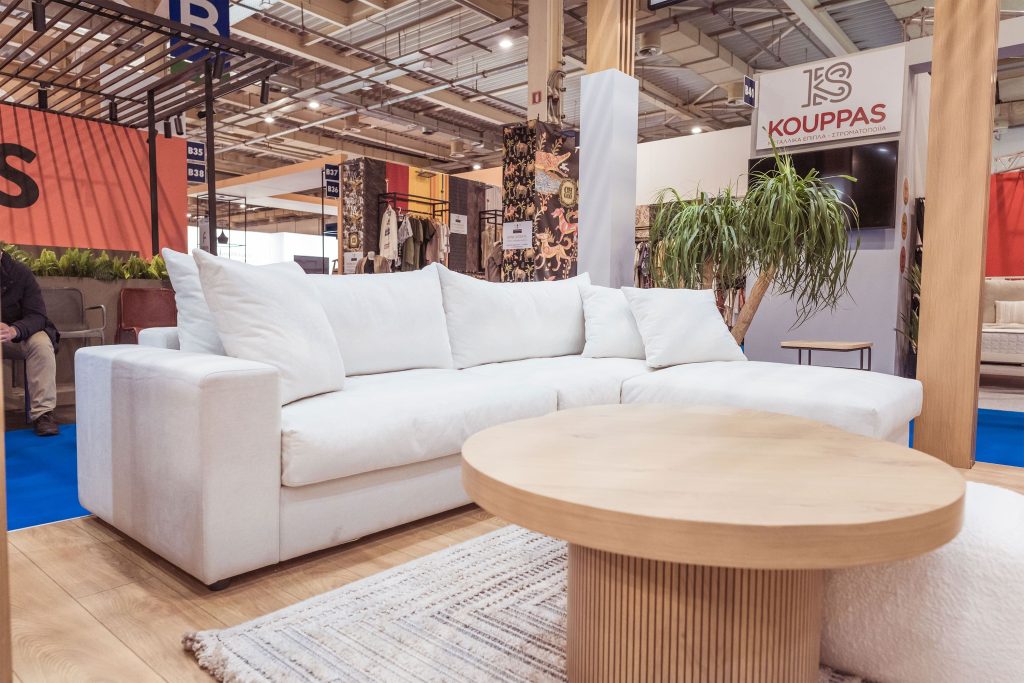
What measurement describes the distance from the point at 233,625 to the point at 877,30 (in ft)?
28.6

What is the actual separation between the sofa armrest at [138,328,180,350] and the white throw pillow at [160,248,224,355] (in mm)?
157

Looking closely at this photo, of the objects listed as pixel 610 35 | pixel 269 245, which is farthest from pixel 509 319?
pixel 269 245

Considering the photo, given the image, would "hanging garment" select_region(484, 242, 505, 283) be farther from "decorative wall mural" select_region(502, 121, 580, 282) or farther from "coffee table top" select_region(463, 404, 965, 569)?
"coffee table top" select_region(463, 404, 965, 569)

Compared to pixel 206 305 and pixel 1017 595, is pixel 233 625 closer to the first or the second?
pixel 206 305

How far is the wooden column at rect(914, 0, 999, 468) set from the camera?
10.1 feet

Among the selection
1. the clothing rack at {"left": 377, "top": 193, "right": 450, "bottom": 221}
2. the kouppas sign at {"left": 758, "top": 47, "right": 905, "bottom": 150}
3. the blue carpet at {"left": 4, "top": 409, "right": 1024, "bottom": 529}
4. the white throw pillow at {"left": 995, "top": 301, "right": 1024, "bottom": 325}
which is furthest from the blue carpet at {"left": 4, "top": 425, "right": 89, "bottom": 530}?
the white throw pillow at {"left": 995, "top": 301, "right": 1024, "bottom": 325}

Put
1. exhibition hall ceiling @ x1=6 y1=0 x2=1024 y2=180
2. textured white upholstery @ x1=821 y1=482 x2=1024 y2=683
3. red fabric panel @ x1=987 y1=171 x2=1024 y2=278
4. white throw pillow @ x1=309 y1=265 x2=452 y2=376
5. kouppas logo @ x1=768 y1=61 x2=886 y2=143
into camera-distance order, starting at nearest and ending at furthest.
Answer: textured white upholstery @ x1=821 y1=482 x2=1024 y2=683
white throw pillow @ x1=309 y1=265 x2=452 y2=376
kouppas logo @ x1=768 y1=61 x2=886 y2=143
exhibition hall ceiling @ x1=6 y1=0 x2=1024 y2=180
red fabric panel @ x1=987 y1=171 x2=1024 y2=278

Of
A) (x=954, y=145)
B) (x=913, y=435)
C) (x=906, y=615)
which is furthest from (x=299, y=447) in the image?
(x=954, y=145)

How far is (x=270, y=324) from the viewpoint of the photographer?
6.88 ft

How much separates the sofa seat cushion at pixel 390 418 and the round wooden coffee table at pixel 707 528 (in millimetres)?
674

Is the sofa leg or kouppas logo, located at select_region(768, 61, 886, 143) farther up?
kouppas logo, located at select_region(768, 61, 886, 143)

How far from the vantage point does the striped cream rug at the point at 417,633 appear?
1.36 m

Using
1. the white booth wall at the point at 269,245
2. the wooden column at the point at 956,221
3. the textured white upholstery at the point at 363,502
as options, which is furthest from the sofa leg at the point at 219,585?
the white booth wall at the point at 269,245

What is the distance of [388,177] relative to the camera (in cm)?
1041
